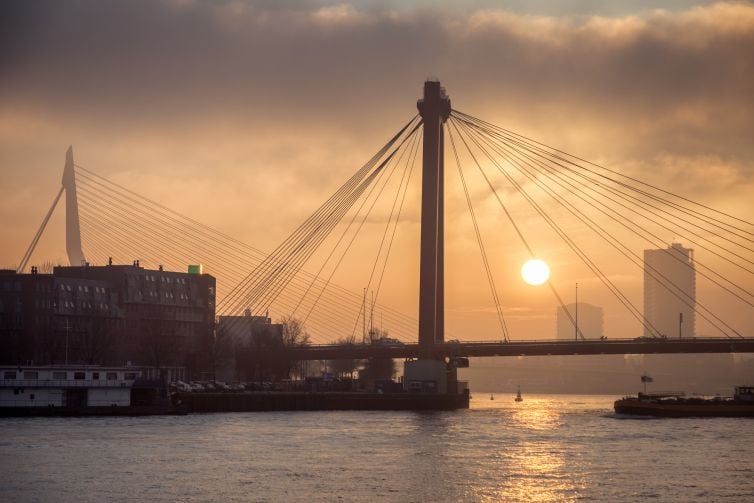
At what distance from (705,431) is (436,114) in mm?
45737

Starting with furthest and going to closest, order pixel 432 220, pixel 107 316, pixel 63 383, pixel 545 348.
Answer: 1. pixel 107 316
2. pixel 545 348
3. pixel 432 220
4. pixel 63 383

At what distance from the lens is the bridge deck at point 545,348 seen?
404ft

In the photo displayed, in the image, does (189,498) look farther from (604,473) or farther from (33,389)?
(33,389)

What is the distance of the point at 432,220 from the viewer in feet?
397

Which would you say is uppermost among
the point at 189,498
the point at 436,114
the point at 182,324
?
the point at 436,114

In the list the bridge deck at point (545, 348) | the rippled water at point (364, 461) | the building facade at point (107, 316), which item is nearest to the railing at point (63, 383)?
the rippled water at point (364, 461)

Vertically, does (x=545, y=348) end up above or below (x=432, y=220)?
below

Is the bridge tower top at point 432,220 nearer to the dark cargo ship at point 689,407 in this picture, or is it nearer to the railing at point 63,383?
the dark cargo ship at point 689,407

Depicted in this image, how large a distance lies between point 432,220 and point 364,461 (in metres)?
57.4

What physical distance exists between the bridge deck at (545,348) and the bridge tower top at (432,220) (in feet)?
12.1

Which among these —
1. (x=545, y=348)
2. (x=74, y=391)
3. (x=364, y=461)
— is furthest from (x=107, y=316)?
(x=364, y=461)

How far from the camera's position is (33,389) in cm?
10531

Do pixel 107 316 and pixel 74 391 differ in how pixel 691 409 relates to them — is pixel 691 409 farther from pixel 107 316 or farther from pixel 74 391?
pixel 107 316

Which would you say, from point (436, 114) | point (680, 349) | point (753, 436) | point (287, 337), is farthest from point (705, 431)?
point (287, 337)
